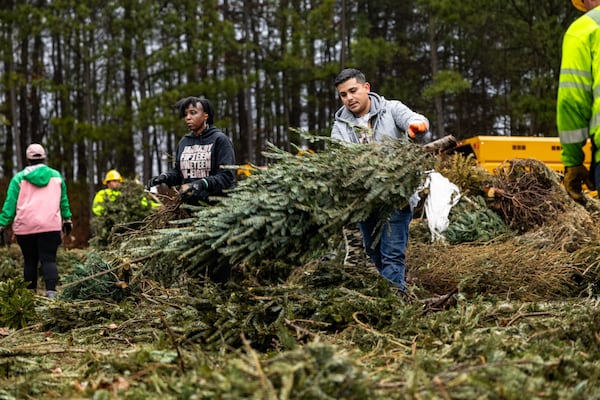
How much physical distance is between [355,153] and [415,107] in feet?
65.7

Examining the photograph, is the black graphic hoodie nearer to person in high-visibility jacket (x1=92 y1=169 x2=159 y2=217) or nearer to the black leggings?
the black leggings

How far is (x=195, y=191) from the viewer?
15.8 feet

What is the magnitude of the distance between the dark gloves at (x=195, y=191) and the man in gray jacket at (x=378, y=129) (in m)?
1.02

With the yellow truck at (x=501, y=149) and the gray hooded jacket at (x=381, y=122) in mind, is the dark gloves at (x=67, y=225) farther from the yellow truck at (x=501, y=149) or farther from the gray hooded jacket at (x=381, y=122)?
the yellow truck at (x=501, y=149)

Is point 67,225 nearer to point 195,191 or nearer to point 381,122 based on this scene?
point 195,191

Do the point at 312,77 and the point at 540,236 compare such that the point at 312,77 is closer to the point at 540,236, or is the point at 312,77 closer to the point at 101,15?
the point at 101,15

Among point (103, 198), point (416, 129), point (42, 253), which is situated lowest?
point (42, 253)

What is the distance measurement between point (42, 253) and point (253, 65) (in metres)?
18.7

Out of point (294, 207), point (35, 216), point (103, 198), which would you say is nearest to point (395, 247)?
point (294, 207)

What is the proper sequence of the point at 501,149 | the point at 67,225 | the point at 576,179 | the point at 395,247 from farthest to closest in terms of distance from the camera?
the point at 501,149
the point at 67,225
the point at 395,247
the point at 576,179

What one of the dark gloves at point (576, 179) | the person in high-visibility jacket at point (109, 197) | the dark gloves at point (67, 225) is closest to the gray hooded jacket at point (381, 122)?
the dark gloves at point (576, 179)

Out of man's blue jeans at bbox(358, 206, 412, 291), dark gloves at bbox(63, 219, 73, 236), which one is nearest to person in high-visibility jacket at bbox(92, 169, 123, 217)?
dark gloves at bbox(63, 219, 73, 236)

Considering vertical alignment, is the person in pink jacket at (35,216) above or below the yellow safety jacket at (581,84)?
below

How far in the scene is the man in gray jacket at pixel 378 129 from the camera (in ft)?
15.0
